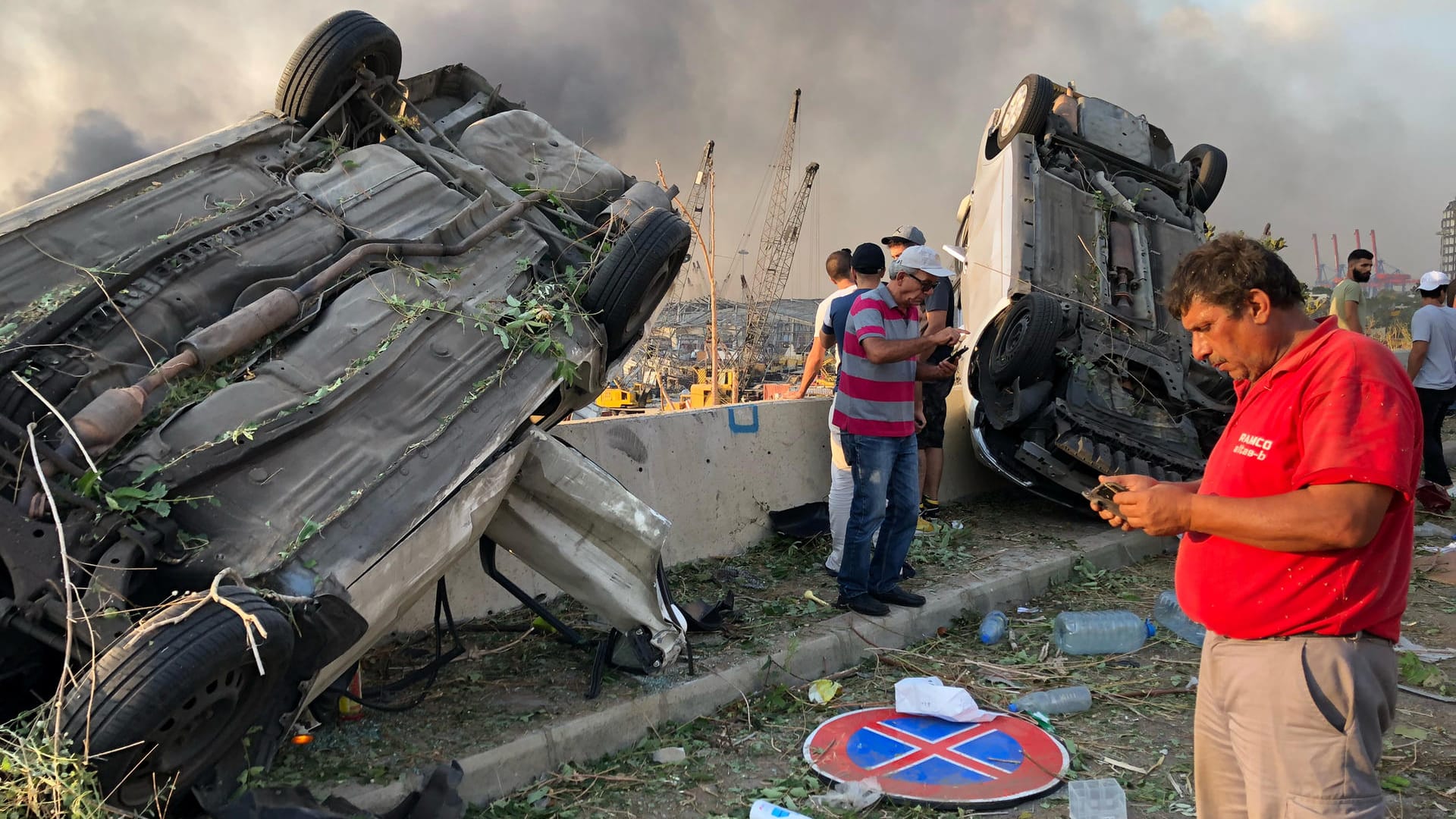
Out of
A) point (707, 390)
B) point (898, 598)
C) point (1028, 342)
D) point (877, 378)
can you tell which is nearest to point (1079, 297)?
point (1028, 342)

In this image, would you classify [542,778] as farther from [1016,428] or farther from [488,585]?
[1016,428]

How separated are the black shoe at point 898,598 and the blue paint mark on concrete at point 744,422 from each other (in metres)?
1.61

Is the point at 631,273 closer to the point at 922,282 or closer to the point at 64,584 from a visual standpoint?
the point at 922,282

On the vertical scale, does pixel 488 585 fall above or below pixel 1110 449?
below

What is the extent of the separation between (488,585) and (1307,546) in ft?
12.6

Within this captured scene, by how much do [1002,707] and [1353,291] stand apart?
6.57m

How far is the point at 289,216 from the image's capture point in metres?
3.89

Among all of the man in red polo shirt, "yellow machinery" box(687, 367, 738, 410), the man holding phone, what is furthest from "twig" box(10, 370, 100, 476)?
"yellow machinery" box(687, 367, 738, 410)

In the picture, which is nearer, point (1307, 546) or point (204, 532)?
point (1307, 546)

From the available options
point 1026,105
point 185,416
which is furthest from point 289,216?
point 1026,105

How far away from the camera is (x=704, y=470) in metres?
6.28

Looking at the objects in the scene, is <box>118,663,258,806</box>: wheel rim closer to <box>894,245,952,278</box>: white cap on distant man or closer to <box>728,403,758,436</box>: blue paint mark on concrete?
<box>894,245,952,278</box>: white cap on distant man

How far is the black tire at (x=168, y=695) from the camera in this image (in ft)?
7.70

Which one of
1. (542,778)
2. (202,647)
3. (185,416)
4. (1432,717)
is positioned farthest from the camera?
(1432,717)
